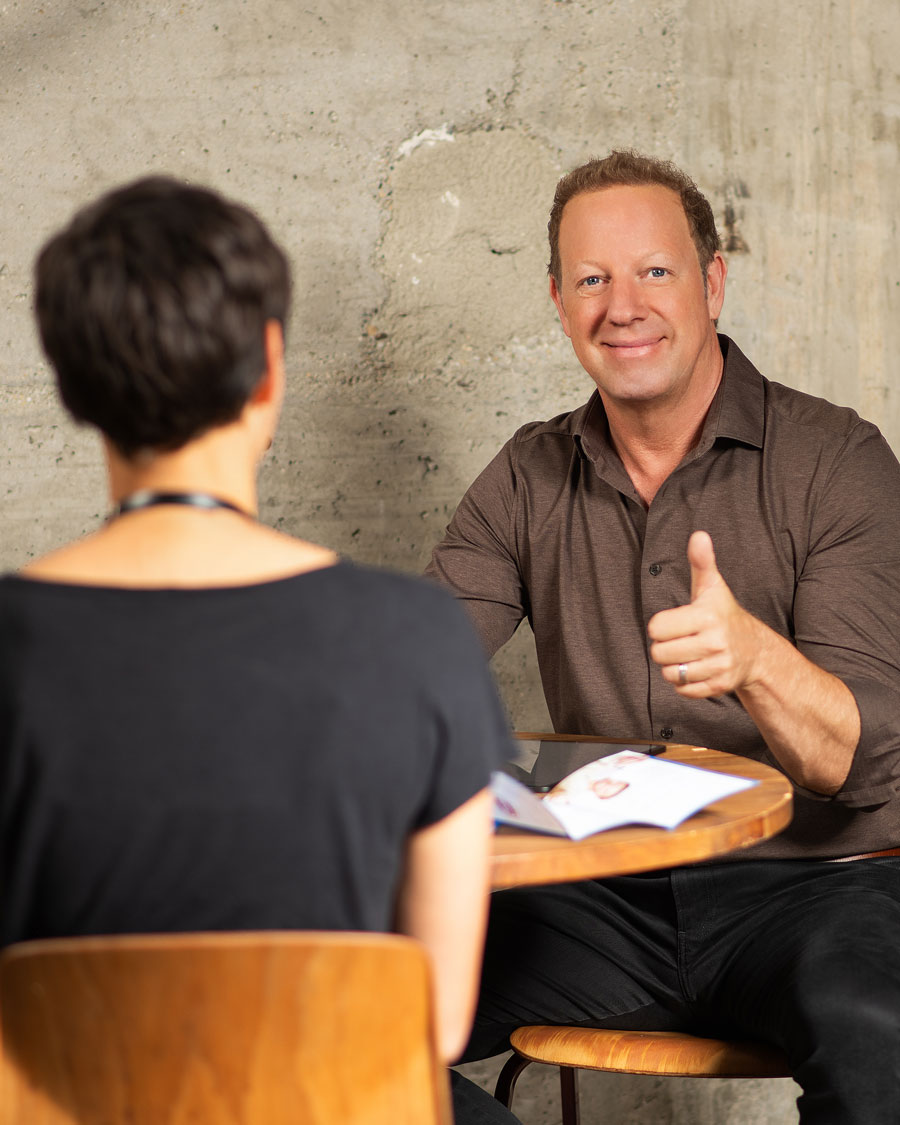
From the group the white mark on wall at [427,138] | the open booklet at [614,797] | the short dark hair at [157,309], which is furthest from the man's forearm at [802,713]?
the white mark on wall at [427,138]

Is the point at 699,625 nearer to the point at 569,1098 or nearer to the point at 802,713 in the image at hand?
the point at 802,713

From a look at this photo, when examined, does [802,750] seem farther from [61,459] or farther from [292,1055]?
[61,459]

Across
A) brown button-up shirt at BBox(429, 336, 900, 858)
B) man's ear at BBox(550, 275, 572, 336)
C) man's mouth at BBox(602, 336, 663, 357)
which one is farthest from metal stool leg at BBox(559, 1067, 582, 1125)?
man's ear at BBox(550, 275, 572, 336)

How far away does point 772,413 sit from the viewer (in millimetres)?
2053

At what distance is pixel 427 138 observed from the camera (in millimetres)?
2545

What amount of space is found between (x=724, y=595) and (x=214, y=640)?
0.80m

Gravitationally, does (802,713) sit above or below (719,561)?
below

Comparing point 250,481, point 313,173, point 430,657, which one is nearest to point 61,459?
point 313,173

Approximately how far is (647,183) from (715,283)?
0.23 m

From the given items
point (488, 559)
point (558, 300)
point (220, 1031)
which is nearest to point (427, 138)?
point (558, 300)

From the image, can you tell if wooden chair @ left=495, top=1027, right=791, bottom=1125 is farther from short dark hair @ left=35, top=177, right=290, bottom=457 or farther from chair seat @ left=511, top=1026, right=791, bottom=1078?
short dark hair @ left=35, top=177, right=290, bottom=457

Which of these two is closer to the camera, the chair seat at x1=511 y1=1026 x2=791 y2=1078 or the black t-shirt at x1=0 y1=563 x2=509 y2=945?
the black t-shirt at x1=0 y1=563 x2=509 y2=945

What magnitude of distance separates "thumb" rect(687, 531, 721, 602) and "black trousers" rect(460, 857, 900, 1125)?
1.61 ft

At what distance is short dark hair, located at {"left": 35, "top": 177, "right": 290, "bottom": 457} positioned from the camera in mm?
862
